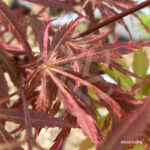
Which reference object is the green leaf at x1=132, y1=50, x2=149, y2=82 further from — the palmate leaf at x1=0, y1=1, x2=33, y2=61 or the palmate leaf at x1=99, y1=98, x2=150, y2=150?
the palmate leaf at x1=99, y1=98, x2=150, y2=150

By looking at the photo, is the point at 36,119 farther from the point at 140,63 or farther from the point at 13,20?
the point at 140,63

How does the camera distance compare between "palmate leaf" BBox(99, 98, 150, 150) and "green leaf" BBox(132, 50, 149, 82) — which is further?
"green leaf" BBox(132, 50, 149, 82)

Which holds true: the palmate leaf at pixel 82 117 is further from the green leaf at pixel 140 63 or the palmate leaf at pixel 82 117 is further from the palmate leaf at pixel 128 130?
the green leaf at pixel 140 63

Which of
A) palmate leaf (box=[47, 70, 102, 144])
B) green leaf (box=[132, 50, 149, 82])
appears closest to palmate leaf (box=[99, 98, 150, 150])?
palmate leaf (box=[47, 70, 102, 144])

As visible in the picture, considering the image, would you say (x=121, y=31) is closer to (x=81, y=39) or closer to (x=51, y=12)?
(x=51, y=12)

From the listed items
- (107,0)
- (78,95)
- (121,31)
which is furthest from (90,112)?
(121,31)
